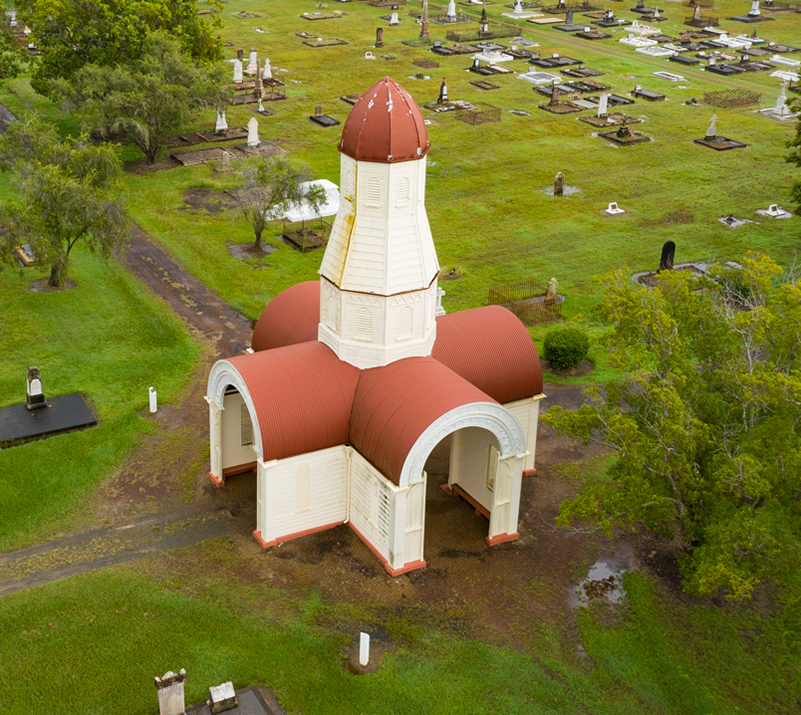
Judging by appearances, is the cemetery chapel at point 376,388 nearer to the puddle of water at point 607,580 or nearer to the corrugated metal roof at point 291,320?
the corrugated metal roof at point 291,320

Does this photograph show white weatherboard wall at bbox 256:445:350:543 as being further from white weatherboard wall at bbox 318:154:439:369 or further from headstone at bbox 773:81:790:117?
headstone at bbox 773:81:790:117

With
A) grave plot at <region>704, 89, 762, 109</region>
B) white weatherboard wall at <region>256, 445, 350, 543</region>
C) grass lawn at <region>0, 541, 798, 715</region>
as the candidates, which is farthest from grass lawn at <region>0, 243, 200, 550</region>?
grave plot at <region>704, 89, 762, 109</region>

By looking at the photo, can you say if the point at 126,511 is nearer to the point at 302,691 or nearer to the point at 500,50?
the point at 302,691

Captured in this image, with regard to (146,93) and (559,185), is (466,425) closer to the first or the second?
(559,185)

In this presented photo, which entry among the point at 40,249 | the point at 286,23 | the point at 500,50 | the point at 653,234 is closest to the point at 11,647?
the point at 40,249

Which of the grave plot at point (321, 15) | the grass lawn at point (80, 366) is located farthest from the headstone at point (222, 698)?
the grave plot at point (321, 15)

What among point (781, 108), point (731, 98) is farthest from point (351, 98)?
point (781, 108)
